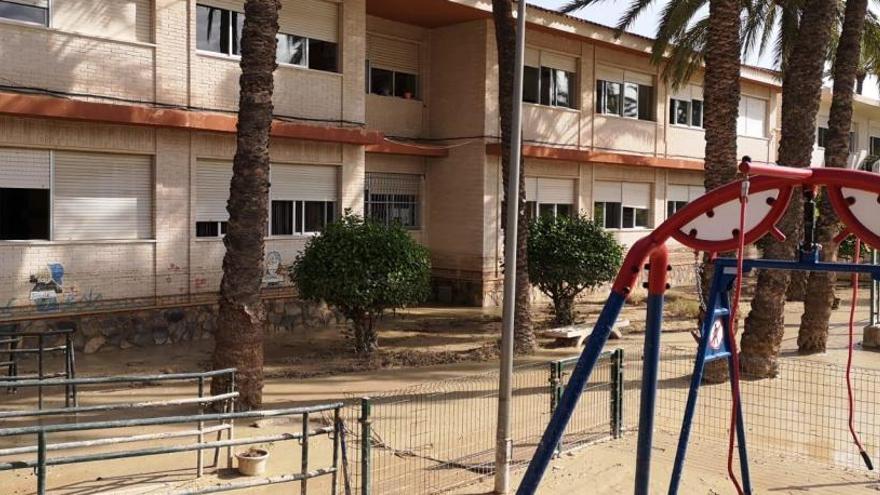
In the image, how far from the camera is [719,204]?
502 centimetres

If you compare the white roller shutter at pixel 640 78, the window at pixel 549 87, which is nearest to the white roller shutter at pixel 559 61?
the window at pixel 549 87

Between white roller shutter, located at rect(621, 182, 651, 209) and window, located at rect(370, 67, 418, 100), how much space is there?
780cm

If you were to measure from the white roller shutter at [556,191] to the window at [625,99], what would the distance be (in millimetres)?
2586

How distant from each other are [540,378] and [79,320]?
25.0ft

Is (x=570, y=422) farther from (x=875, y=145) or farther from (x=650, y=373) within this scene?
(x=875, y=145)

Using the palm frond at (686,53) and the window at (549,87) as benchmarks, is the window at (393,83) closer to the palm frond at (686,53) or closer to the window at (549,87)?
the window at (549,87)

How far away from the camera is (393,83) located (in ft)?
70.8

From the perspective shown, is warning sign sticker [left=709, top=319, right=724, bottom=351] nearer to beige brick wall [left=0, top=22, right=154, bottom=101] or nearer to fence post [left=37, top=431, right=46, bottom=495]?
→ fence post [left=37, top=431, right=46, bottom=495]

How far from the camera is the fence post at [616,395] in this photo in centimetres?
900

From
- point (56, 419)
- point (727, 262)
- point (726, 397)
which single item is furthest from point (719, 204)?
point (56, 419)

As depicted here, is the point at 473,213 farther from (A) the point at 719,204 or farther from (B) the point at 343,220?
(A) the point at 719,204

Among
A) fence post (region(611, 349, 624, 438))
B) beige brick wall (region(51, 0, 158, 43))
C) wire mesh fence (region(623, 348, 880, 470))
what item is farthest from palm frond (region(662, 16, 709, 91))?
fence post (region(611, 349, 624, 438))

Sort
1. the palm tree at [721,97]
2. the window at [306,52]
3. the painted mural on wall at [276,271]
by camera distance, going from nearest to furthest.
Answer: the palm tree at [721,97] < the painted mural on wall at [276,271] < the window at [306,52]

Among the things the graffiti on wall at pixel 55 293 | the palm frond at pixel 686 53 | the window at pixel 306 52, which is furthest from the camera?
the palm frond at pixel 686 53
